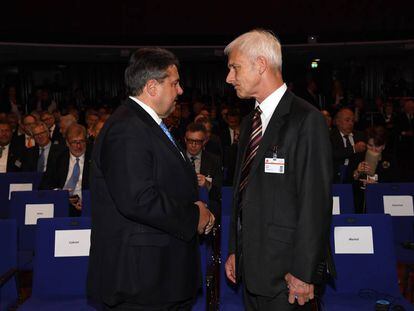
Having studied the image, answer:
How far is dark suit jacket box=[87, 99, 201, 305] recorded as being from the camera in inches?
81.8

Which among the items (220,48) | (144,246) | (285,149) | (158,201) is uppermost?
(220,48)

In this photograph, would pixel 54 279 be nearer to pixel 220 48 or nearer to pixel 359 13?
pixel 220 48

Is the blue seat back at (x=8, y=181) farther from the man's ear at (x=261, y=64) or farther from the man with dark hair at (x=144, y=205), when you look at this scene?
the man's ear at (x=261, y=64)

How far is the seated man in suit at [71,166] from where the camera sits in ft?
17.2

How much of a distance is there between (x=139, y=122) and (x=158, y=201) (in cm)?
33

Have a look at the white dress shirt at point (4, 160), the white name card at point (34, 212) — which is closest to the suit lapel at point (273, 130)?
the white name card at point (34, 212)

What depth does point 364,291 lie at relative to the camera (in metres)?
3.30

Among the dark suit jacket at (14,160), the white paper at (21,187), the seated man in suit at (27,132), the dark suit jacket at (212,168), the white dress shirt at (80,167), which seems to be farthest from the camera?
the seated man in suit at (27,132)

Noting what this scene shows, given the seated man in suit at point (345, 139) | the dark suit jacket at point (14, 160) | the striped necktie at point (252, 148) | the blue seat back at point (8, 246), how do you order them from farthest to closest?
the dark suit jacket at point (14, 160) → the seated man in suit at point (345, 139) → the blue seat back at point (8, 246) → the striped necktie at point (252, 148)

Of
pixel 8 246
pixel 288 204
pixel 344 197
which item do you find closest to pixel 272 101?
pixel 288 204

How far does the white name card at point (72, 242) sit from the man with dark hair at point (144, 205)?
1.15 m

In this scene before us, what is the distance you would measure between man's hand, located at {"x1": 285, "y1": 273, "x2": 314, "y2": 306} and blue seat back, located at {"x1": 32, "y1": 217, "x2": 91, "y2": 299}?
5.28 ft

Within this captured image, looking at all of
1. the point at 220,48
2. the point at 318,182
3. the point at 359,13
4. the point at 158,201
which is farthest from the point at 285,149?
the point at 359,13

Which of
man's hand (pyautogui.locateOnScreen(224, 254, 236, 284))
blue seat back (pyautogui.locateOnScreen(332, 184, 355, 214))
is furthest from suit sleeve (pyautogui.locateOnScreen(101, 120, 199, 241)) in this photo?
blue seat back (pyautogui.locateOnScreen(332, 184, 355, 214))
